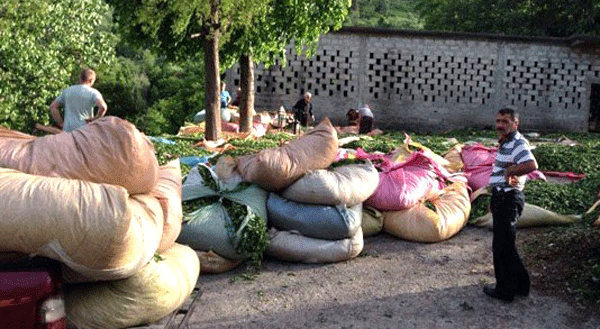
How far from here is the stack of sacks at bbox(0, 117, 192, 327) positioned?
8.89ft

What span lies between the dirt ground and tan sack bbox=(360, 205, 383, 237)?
1.13ft

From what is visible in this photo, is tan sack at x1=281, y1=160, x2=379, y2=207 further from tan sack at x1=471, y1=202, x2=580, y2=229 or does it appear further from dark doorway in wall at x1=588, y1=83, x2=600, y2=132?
dark doorway in wall at x1=588, y1=83, x2=600, y2=132

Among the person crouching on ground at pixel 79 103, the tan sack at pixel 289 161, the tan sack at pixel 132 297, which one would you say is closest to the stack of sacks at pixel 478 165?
the tan sack at pixel 289 161

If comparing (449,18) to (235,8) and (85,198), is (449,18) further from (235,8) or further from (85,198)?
(85,198)

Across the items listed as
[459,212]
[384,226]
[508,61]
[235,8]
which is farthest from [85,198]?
[508,61]

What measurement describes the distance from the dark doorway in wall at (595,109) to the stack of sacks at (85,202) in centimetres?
1993

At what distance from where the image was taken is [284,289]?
519 centimetres

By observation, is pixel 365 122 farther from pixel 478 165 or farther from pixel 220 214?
pixel 220 214

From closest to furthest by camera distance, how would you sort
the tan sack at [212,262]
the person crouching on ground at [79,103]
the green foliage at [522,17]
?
the tan sack at [212,262], the person crouching on ground at [79,103], the green foliage at [522,17]

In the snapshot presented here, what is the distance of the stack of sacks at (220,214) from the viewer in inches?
211

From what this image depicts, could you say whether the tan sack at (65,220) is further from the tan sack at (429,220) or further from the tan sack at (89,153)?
the tan sack at (429,220)

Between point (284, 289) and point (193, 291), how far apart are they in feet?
4.15

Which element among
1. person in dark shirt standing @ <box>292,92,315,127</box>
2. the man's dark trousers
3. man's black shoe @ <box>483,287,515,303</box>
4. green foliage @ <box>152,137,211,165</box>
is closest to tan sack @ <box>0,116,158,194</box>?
the man's dark trousers

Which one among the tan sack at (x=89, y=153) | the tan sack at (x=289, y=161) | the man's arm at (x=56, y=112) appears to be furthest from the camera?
the man's arm at (x=56, y=112)
